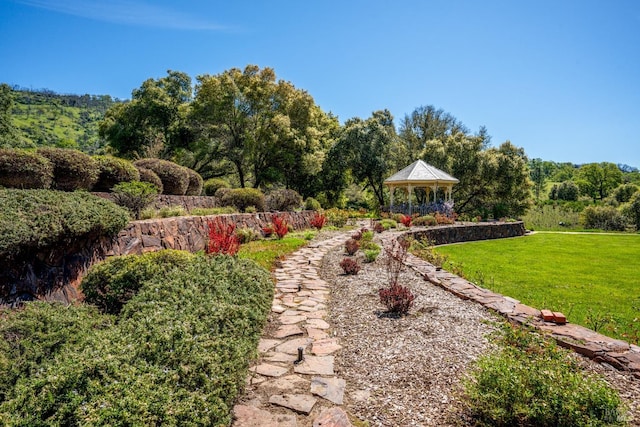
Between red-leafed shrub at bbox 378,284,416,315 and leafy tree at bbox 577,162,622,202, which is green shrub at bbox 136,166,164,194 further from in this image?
leafy tree at bbox 577,162,622,202

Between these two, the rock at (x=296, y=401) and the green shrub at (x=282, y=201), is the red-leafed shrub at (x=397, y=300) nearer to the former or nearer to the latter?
the rock at (x=296, y=401)

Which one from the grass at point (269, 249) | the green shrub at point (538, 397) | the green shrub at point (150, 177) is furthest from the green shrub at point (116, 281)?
the green shrub at point (150, 177)

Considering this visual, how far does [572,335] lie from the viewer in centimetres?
341

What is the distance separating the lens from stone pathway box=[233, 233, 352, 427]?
2.27 m

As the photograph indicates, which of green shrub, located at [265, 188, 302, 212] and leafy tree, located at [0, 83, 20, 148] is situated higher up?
leafy tree, located at [0, 83, 20, 148]

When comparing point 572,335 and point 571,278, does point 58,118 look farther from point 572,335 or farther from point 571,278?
point 572,335

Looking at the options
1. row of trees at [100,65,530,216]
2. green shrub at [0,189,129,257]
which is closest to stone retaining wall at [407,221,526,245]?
row of trees at [100,65,530,216]

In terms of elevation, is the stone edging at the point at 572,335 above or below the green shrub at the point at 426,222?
below

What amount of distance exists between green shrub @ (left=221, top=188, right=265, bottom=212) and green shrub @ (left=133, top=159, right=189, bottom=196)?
1527mm

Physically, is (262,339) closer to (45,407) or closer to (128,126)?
(45,407)

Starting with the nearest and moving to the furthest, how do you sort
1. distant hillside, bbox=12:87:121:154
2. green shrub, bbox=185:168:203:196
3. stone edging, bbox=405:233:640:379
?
stone edging, bbox=405:233:640:379, green shrub, bbox=185:168:203:196, distant hillside, bbox=12:87:121:154

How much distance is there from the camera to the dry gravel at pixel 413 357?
2359mm

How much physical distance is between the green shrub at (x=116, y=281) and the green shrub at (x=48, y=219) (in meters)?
0.66

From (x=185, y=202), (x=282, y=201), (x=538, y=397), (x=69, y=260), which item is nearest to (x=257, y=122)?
(x=282, y=201)
